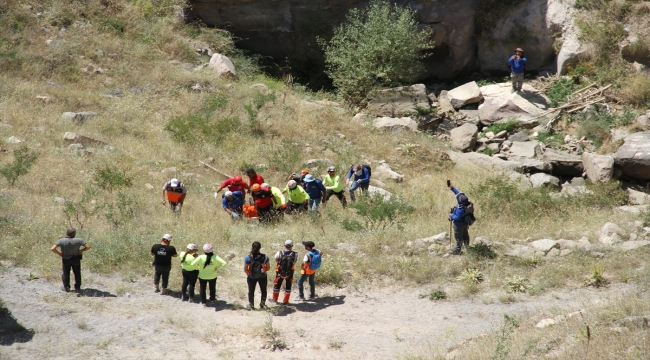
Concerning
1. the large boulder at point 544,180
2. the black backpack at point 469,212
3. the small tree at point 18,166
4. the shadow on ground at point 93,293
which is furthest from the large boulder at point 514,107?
the shadow on ground at point 93,293

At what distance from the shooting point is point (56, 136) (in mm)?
17188

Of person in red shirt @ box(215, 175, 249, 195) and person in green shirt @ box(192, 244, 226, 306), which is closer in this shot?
person in green shirt @ box(192, 244, 226, 306)

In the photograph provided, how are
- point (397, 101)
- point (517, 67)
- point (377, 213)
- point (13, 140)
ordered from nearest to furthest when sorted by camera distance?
point (377, 213) → point (13, 140) → point (517, 67) → point (397, 101)

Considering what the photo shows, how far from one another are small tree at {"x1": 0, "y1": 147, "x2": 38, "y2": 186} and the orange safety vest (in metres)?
3.49

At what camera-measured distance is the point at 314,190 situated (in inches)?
555

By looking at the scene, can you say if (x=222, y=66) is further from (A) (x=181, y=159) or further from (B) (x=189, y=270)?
(B) (x=189, y=270)

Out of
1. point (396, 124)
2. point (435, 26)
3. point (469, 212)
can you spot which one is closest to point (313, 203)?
point (469, 212)

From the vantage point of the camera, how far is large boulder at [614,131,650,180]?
672 inches

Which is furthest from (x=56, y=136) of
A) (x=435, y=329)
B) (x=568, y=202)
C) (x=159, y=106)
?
(x=568, y=202)

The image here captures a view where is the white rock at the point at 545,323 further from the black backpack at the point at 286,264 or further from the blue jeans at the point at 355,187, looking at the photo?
the blue jeans at the point at 355,187

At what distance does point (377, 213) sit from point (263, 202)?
96.4 inches

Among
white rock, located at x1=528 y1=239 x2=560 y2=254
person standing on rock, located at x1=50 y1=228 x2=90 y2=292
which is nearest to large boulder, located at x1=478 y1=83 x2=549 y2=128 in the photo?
white rock, located at x1=528 y1=239 x2=560 y2=254

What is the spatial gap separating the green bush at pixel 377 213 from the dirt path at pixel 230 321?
221cm

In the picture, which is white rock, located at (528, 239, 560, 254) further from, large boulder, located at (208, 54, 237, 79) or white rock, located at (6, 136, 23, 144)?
large boulder, located at (208, 54, 237, 79)
